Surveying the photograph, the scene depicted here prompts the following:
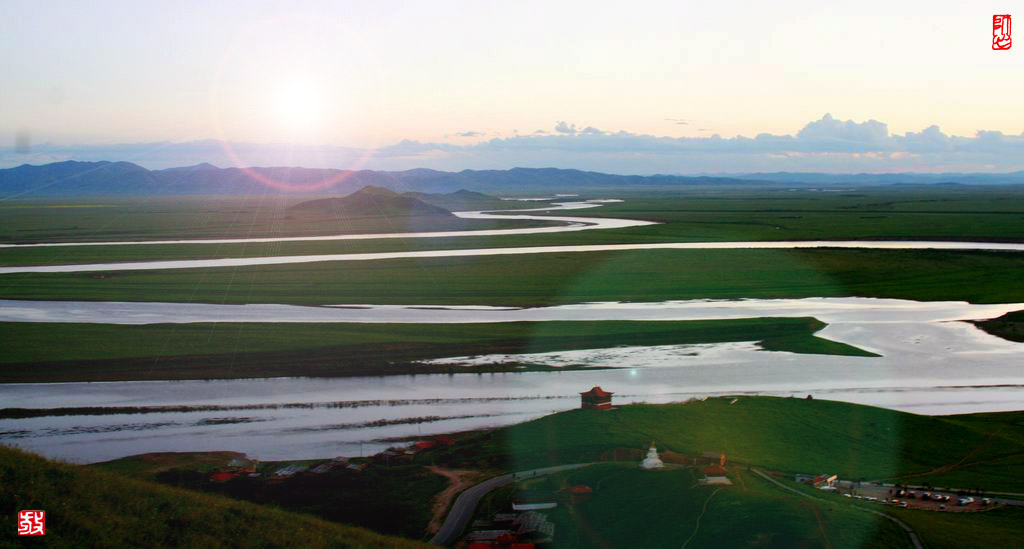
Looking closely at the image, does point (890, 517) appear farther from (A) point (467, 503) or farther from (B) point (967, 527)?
(A) point (467, 503)

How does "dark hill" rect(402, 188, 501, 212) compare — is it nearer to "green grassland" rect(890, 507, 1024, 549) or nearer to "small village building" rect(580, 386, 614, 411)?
"small village building" rect(580, 386, 614, 411)

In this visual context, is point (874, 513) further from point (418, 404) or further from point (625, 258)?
point (625, 258)

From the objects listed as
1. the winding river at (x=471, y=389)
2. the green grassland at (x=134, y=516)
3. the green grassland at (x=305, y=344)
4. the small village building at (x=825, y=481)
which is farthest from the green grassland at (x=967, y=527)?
the green grassland at (x=305, y=344)

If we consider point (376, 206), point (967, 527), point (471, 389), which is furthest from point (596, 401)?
point (376, 206)

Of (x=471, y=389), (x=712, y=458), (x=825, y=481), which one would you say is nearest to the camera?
(x=825, y=481)

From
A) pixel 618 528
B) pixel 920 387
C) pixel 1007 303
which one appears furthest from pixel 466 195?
pixel 618 528

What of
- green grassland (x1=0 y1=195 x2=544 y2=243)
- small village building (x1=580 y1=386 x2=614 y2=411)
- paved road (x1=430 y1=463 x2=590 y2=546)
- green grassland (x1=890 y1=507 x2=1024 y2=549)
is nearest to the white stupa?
paved road (x1=430 y1=463 x2=590 y2=546)
